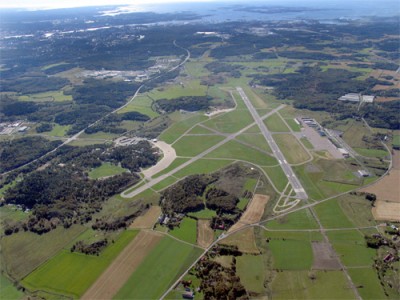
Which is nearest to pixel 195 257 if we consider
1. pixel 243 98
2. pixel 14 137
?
pixel 14 137

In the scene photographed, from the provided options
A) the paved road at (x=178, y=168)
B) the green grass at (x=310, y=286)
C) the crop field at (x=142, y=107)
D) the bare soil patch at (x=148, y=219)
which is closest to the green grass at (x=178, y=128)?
the paved road at (x=178, y=168)

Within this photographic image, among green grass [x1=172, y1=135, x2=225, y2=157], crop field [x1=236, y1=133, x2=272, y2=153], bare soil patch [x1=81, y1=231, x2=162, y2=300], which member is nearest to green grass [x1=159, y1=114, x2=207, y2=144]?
green grass [x1=172, y1=135, x2=225, y2=157]

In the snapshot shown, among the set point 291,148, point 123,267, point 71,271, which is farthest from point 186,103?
point 71,271

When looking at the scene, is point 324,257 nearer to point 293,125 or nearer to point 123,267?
point 123,267

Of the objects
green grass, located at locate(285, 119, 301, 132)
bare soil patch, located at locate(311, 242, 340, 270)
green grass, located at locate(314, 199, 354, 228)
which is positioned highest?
green grass, located at locate(285, 119, 301, 132)

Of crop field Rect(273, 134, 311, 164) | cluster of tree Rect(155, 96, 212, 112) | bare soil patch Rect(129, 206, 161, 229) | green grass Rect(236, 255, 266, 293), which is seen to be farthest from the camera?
cluster of tree Rect(155, 96, 212, 112)

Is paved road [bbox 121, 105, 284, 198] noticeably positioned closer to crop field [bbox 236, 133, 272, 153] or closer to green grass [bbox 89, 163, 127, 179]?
crop field [bbox 236, 133, 272, 153]
